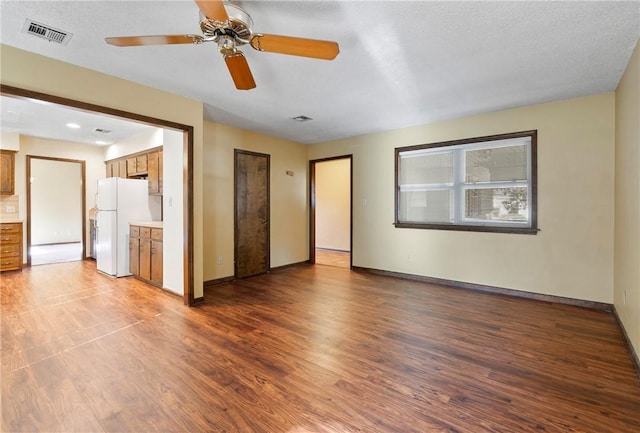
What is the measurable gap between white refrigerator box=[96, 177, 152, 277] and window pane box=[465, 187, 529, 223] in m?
5.40

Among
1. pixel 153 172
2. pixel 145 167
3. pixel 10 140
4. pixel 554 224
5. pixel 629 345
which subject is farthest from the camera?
pixel 10 140

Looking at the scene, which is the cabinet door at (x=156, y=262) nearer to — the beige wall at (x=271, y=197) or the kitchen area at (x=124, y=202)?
the kitchen area at (x=124, y=202)

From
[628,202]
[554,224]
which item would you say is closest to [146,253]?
[554,224]

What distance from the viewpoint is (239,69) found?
224cm

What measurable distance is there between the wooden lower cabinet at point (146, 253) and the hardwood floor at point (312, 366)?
0.57 m

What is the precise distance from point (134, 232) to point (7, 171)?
3.06m

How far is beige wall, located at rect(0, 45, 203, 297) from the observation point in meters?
2.44

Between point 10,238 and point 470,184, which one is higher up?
point 470,184

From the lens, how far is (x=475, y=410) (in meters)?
1.75

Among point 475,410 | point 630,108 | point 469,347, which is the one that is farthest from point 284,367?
point 630,108

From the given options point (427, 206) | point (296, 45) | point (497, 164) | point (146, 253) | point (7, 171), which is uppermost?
point (296, 45)

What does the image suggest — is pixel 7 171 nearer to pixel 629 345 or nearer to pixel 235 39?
pixel 235 39

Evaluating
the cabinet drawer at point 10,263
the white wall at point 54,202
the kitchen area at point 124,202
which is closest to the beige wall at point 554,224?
the kitchen area at point 124,202

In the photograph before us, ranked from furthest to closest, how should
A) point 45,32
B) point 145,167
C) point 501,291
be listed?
1. point 145,167
2. point 501,291
3. point 45,32
